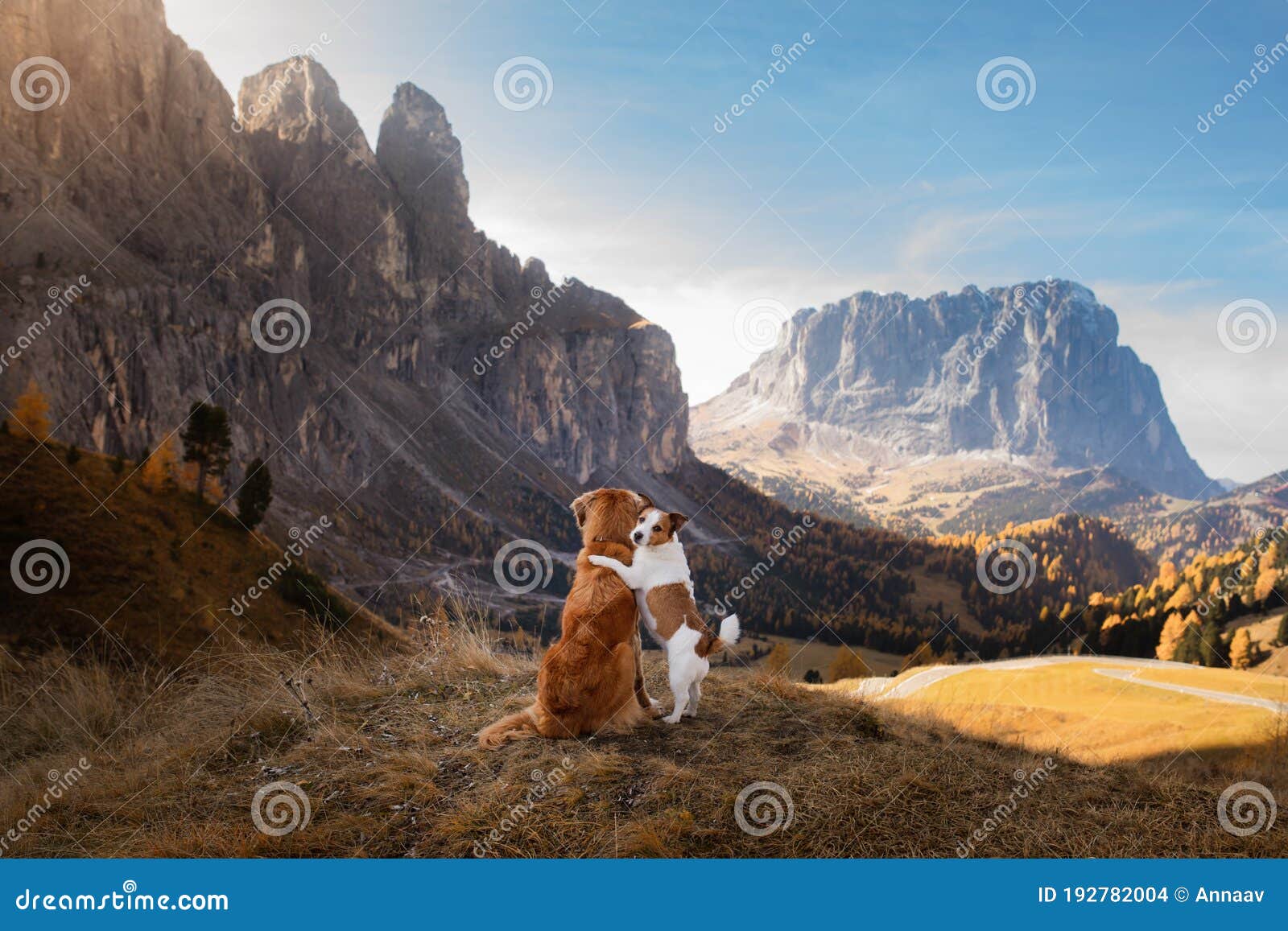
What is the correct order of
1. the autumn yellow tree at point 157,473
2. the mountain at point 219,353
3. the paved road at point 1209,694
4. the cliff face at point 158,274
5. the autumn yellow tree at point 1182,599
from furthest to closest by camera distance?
1. the mountain at point 219,353
2. the cliff face at point 158,274
3. the autumn yellow tree at point 1182,599
4. the autumn yellow tree at point 157,473
5. the paved road at point 1209,694

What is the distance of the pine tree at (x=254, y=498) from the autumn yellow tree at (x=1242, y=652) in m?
61.5

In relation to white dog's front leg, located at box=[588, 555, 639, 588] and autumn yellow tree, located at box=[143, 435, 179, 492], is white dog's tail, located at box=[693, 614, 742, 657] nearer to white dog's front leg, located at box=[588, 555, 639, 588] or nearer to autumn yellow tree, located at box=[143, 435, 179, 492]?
white dog's front leg, located at box=[588, 555, 639, 588]

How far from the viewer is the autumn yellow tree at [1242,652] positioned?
4612 centimetres

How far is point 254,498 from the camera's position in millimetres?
44906

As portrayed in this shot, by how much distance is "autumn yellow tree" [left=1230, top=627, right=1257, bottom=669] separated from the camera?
46125 millimetres

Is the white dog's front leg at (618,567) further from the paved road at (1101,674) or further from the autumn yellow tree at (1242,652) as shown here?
the autumn yellow tree at (1242,652)

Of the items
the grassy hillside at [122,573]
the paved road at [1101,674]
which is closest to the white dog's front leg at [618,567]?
the paved road at [1101,674]

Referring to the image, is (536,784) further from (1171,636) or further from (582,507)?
(1171,636)

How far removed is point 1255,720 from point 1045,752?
10.1 metres

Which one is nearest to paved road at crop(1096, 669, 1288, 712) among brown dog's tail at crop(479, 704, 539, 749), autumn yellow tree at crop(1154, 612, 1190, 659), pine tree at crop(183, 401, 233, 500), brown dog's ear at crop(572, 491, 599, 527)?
brown dog's ear at crop(572, 491, 599, 527)

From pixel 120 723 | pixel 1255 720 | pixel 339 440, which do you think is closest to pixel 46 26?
pixel 339 440

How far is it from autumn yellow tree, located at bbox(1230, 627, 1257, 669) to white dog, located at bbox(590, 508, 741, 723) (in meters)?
54.2

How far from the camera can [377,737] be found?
24.4 feet

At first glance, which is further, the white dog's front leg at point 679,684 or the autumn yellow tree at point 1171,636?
the autumn yellow tree at point 1171,636
